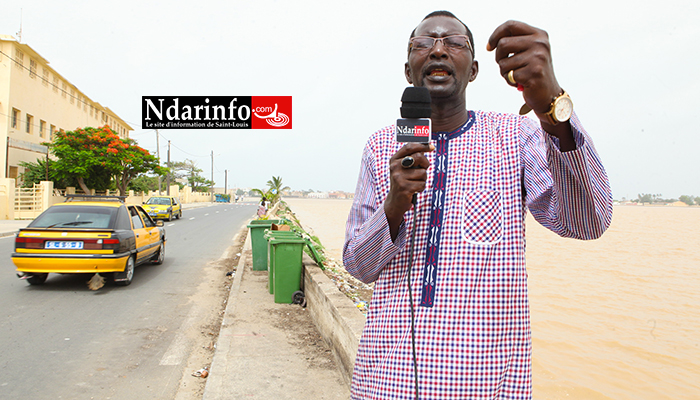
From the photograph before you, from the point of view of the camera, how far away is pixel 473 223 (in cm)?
122

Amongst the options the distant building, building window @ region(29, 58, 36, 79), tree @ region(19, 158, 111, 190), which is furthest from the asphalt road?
building window @ region(29, 58, 36, 79)

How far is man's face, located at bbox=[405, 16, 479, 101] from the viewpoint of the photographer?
1.34 m

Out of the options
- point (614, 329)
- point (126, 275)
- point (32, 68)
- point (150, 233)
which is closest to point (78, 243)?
point (126, 275)

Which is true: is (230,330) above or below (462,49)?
below

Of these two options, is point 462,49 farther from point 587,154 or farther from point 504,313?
point 504,313

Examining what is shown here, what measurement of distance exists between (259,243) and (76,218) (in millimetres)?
3106

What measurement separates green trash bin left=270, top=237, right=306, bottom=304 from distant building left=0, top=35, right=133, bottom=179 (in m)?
26.7

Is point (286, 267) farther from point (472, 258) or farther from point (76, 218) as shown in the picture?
point (472, 258)

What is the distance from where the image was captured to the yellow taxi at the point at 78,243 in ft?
24.3

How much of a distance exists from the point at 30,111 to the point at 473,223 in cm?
3713

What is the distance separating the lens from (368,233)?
1.27m

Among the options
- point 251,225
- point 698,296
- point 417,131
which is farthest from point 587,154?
point 698,296

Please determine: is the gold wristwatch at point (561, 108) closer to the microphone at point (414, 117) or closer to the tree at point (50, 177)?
the microphone at point (414, 117)

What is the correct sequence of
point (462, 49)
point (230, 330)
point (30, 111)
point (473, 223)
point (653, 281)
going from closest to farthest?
point (473, 223) < point (462, 49) < point (230, 330) < point (653, 281) < point (30, 111)
